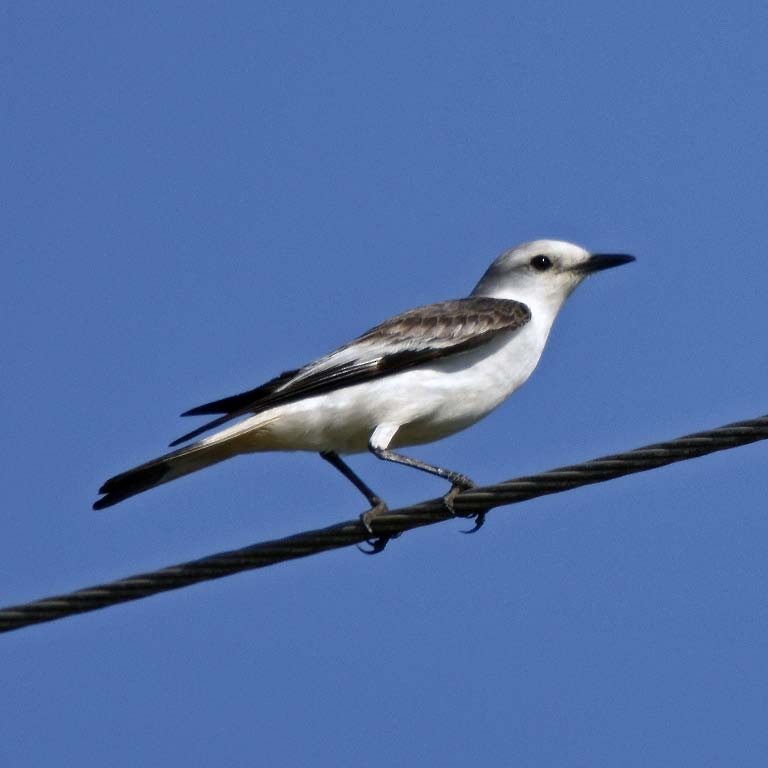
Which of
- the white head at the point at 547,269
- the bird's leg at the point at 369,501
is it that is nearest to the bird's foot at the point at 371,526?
the bird's leg at the point at 369,501

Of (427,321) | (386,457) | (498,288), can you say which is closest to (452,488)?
(386,457)

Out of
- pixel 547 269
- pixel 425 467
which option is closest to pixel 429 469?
pixel 425 467

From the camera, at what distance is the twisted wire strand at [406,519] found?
6449 mm

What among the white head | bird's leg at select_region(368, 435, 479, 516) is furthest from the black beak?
bird's leg at select_region(368, 435, 479, 516)

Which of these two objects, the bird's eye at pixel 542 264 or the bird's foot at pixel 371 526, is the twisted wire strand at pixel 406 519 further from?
the bird's eye at pixel 542 264

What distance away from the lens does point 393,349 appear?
31.7 feet

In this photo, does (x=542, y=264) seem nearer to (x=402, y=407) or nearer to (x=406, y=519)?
(x=402, y=407)

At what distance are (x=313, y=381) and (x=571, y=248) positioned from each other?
2.63 meters

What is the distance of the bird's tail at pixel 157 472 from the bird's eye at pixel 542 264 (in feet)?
9.95

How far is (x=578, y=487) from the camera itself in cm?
675

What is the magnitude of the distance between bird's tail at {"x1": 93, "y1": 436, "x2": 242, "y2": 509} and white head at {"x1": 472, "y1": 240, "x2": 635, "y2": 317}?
113 inches

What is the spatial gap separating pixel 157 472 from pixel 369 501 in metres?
1.36

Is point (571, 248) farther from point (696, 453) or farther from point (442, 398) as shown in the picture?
point (696, 453)

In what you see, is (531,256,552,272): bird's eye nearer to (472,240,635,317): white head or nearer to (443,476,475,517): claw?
(472,240,635,317): white head
